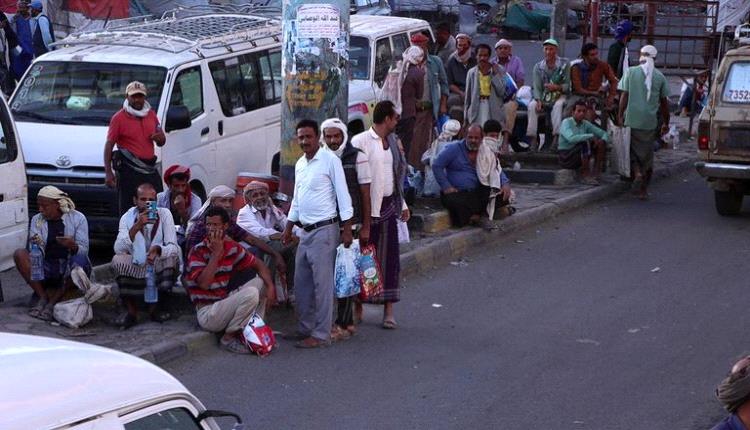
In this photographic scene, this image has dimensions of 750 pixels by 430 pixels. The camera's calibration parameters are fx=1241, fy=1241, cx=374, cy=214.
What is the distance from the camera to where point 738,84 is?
1438 centimetres

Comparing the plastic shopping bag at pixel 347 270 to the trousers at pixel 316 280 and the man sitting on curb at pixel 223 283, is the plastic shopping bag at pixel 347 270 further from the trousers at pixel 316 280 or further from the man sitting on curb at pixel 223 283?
the man sitting on curb at pixel 223 283

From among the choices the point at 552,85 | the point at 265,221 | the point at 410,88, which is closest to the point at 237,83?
the point at 410,88

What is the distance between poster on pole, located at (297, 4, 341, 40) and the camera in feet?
32.4

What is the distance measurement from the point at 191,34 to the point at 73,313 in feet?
16.2

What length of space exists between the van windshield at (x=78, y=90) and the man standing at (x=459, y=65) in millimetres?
5420

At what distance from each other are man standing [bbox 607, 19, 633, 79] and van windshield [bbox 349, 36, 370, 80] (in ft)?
14.2

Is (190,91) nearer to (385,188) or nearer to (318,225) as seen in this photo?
(385,188)

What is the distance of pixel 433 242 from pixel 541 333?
274 cm

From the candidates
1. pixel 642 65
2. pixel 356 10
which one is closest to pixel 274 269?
pixel 642 65

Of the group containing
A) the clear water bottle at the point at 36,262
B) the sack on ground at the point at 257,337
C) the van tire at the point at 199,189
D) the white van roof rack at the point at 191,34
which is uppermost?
the white van roof rack at the point at 191,34

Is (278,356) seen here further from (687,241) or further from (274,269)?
(687,241)

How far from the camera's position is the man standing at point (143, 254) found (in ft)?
29.1

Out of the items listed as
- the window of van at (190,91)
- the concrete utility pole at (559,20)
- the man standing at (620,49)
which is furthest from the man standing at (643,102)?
the window of van at (190,91)

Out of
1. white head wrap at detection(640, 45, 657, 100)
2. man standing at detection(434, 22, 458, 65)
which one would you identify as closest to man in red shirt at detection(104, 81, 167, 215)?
white head wrap at detection(640, 45, 657, 100)
